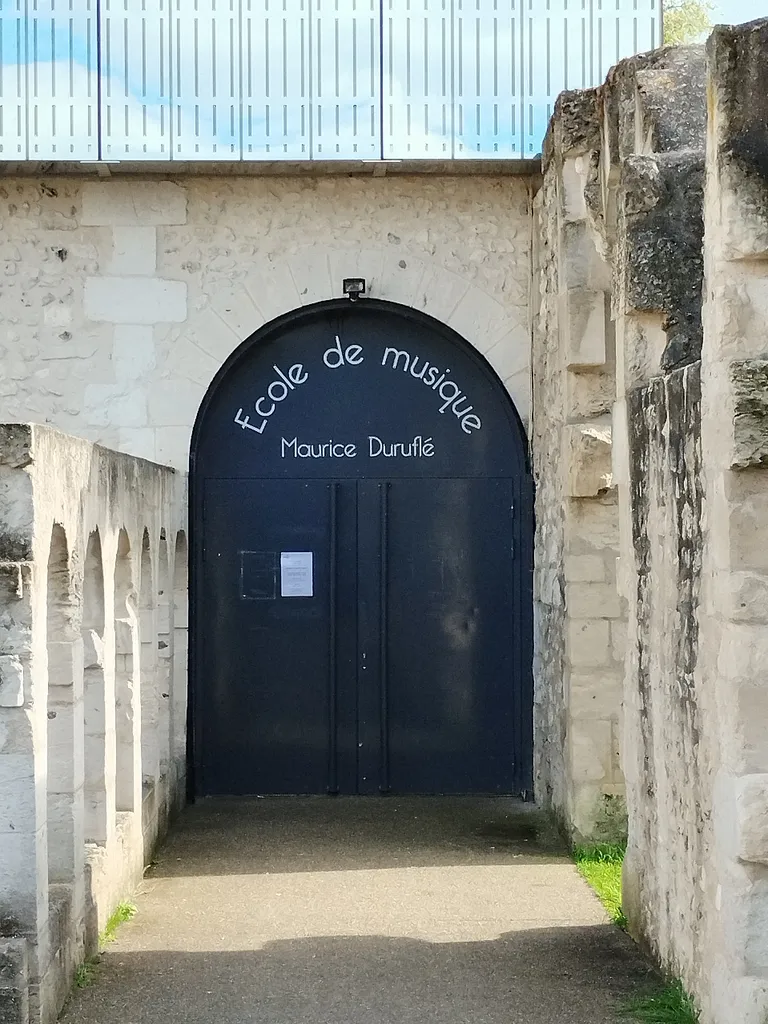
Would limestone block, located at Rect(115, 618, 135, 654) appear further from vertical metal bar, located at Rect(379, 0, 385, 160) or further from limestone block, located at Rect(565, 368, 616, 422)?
vertical metal bar, located at Rect(379, 0, 385, 160)

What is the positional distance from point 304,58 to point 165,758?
164 inches

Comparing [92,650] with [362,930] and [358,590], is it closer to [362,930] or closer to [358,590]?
[362,930]

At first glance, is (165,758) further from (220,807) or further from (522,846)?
(522,846)

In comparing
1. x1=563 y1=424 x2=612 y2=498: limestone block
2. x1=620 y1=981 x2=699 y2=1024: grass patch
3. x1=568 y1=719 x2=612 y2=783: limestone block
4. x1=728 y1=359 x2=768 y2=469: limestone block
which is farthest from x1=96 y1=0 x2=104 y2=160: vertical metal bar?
x1=620 y1=981 x2=699 y2=1024: grass patch

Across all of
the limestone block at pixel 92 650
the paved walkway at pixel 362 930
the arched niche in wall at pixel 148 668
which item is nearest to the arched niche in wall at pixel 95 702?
the limestone block at pixel 92 650

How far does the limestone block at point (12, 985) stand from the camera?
4.34 metres

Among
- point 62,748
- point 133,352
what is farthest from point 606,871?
point 133,352

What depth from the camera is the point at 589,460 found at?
7430mm

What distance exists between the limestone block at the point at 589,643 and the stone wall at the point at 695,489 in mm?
1753

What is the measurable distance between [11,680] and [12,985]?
36.0 inches

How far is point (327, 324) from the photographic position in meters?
8.89

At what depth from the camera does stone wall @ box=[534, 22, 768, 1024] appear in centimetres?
395

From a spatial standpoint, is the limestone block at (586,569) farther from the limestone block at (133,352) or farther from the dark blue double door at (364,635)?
the limestone block at (133,352)

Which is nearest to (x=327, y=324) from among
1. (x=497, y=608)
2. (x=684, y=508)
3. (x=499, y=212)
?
(x=499, y=212)
